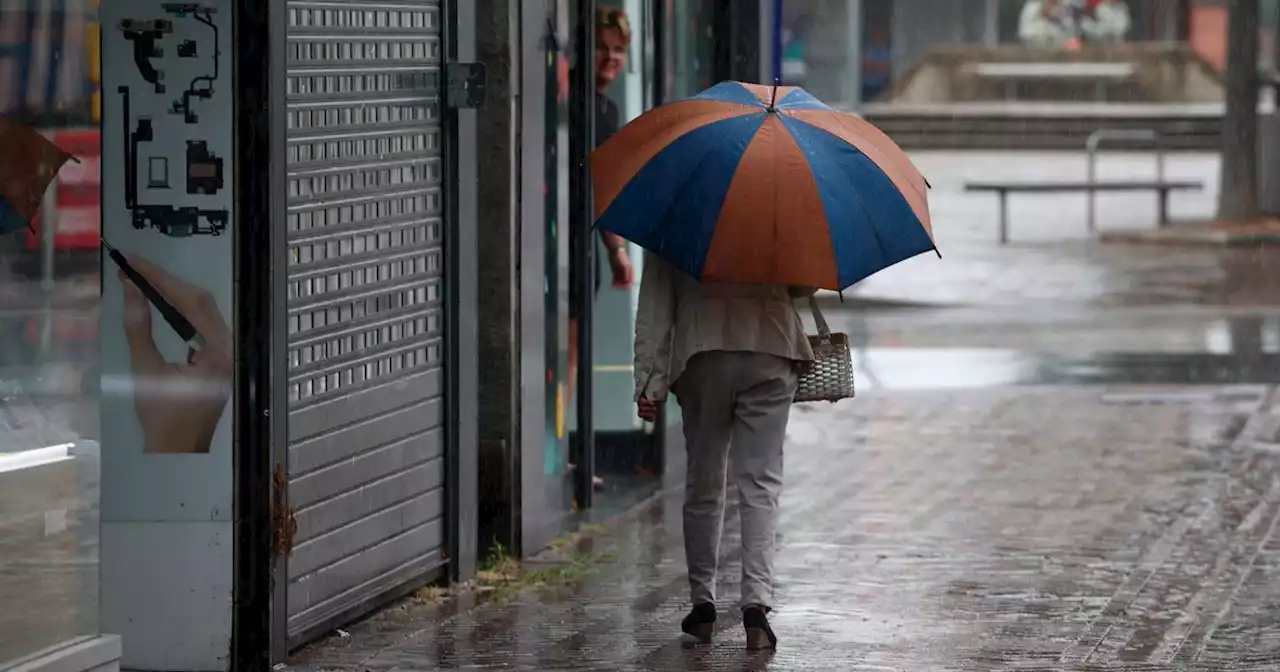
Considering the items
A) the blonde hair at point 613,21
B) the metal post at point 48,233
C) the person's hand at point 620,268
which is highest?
the blonde hair at point 613,21

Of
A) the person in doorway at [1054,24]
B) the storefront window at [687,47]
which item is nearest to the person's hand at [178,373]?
the storefront window at [687,47]

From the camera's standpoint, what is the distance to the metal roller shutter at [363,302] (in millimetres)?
6965

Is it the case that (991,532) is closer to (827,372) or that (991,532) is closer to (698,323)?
(827,372)

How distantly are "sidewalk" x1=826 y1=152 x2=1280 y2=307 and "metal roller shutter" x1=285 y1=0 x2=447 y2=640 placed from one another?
11.7 metres

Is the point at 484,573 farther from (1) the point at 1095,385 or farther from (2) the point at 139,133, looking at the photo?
(1) the point at 1095,385

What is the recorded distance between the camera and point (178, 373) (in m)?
6.51

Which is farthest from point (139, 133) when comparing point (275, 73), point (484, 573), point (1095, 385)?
point (1095, 385)

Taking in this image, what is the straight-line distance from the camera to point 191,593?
260 inches

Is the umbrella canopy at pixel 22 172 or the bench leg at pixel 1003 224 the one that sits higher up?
the umbrella canopy at pixel 22 172

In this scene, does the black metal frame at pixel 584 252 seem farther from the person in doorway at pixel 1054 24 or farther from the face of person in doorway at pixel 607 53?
the person in doorway at pixel 1054 24

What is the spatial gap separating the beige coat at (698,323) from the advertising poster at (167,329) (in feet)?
4.13

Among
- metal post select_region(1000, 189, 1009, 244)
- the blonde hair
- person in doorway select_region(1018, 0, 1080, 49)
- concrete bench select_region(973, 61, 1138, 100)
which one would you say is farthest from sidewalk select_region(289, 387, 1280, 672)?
person in doorway select_region(1018, 0, 1080, 49)

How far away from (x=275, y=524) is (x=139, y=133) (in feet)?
3.87

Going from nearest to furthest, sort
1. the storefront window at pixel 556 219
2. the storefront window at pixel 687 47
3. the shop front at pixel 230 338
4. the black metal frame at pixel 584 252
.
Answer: the shop front at pixel 230 338, the storefront window at pixel 556 219, the black metal frame at pixel 584 252, the storefront window at pixel 687 47
